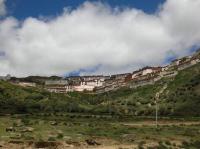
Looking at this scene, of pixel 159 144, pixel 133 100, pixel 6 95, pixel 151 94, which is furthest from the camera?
pixel 151 94

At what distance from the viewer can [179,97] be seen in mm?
164500

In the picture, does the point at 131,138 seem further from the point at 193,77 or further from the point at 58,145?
the point at 193,77

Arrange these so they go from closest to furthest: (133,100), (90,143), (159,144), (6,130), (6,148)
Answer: (6,148) < (90,143) < (159,144) < (6,130) < (133,100)

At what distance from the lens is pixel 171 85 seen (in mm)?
199125

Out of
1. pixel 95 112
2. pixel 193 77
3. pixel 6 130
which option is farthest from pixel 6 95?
pixel 6 130

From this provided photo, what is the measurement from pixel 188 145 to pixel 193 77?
140 metres

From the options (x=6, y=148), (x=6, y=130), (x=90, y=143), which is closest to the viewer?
(x=6, y=148)

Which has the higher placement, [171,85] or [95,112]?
[171,85]

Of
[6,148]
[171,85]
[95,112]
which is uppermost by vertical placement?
[171,85]

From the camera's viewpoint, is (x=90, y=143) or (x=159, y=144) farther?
(x=159, y=144)

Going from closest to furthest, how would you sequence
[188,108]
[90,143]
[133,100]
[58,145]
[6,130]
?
[58,145] < [90,143] < [6,130] < [188,108] < [133,100]

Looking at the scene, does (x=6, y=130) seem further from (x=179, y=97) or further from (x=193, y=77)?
(x=193, y=77)

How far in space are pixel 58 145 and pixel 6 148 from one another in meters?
5.60

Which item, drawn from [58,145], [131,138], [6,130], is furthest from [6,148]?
[131,138]
